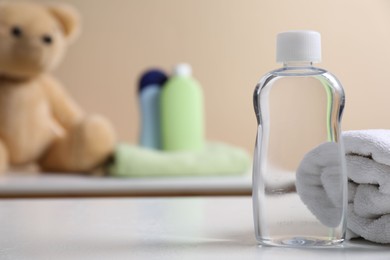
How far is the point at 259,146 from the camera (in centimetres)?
51

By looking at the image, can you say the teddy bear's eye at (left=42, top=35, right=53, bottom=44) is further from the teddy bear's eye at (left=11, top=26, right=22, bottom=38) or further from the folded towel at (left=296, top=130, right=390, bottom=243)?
the folded towel at (left=296, top=130, right=390, bottom=243)

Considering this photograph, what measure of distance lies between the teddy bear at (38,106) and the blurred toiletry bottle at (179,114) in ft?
0.35

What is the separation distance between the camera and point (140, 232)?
57 centimetres

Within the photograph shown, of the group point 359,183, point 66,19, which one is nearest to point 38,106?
point 66,19

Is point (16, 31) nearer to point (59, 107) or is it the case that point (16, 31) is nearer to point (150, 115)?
point (59, 107)

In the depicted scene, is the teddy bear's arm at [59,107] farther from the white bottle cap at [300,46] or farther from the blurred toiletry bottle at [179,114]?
the white bottle cap at [300,46]

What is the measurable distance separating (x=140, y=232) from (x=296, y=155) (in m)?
0.14

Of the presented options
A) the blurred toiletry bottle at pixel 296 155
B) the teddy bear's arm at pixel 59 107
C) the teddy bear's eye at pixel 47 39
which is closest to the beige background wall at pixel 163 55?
the teddy bear's arm at pixel 59 107

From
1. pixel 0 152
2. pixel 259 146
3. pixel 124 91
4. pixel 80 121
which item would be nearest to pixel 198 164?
pixel 80 121

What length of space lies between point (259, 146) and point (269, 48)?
42.4 inches

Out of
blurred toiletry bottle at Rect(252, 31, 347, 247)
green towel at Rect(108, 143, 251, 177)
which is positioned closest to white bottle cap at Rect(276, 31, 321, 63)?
blurred toiletry bottle at Rect(252, 31, 347, 247)

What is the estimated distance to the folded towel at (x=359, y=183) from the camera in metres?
0.49

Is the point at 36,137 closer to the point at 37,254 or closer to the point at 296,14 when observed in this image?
the point at 296,14

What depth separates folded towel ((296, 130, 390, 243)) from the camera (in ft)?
1.60
